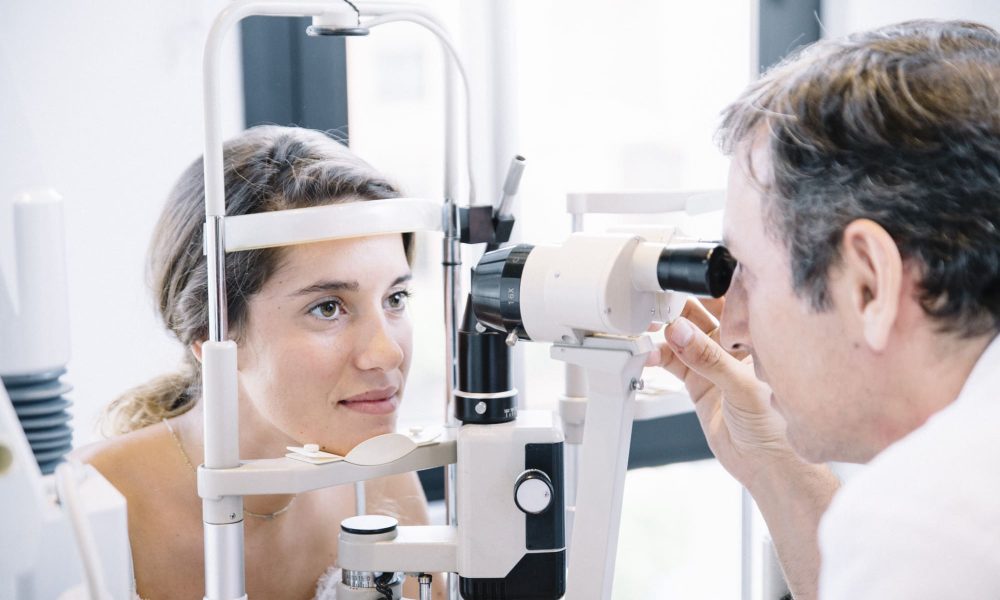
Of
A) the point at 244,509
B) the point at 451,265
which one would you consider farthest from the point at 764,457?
the point at 244,509

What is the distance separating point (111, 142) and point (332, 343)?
631mm

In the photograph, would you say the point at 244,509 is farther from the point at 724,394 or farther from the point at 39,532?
the point at 724,394

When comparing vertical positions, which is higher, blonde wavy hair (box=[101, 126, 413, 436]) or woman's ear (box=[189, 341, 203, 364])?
blonde wavy hair (box=[101, 126, 413, 436])

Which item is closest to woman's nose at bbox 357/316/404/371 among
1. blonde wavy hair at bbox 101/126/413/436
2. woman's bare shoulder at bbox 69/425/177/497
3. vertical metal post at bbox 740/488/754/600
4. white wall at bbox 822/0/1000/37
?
blonde wavy hair at bbox 101/126/413/436

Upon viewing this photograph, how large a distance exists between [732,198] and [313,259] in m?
0.51

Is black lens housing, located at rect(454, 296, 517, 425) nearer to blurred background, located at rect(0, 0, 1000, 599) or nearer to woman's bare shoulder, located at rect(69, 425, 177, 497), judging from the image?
blurred background, located at rect(0, 0, 1000, 599)

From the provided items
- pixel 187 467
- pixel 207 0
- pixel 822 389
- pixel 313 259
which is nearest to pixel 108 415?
pixel 187 467

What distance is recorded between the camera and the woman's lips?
3.98ft

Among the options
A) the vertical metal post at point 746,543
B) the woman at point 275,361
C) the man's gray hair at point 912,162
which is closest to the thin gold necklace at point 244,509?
the woman at point 275,361

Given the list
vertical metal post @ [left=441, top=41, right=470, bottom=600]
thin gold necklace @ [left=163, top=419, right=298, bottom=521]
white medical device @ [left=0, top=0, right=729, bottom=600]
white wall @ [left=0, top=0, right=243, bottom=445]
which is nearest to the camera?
white medical device @ [left=0, top=0, right=729, bottom=600]

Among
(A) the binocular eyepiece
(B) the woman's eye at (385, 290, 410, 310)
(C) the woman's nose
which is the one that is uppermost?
(A) the binocular eyepiece

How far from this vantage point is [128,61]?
5.27 ft

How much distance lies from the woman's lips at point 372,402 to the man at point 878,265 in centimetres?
45

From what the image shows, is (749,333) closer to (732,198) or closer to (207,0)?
(732,198)
